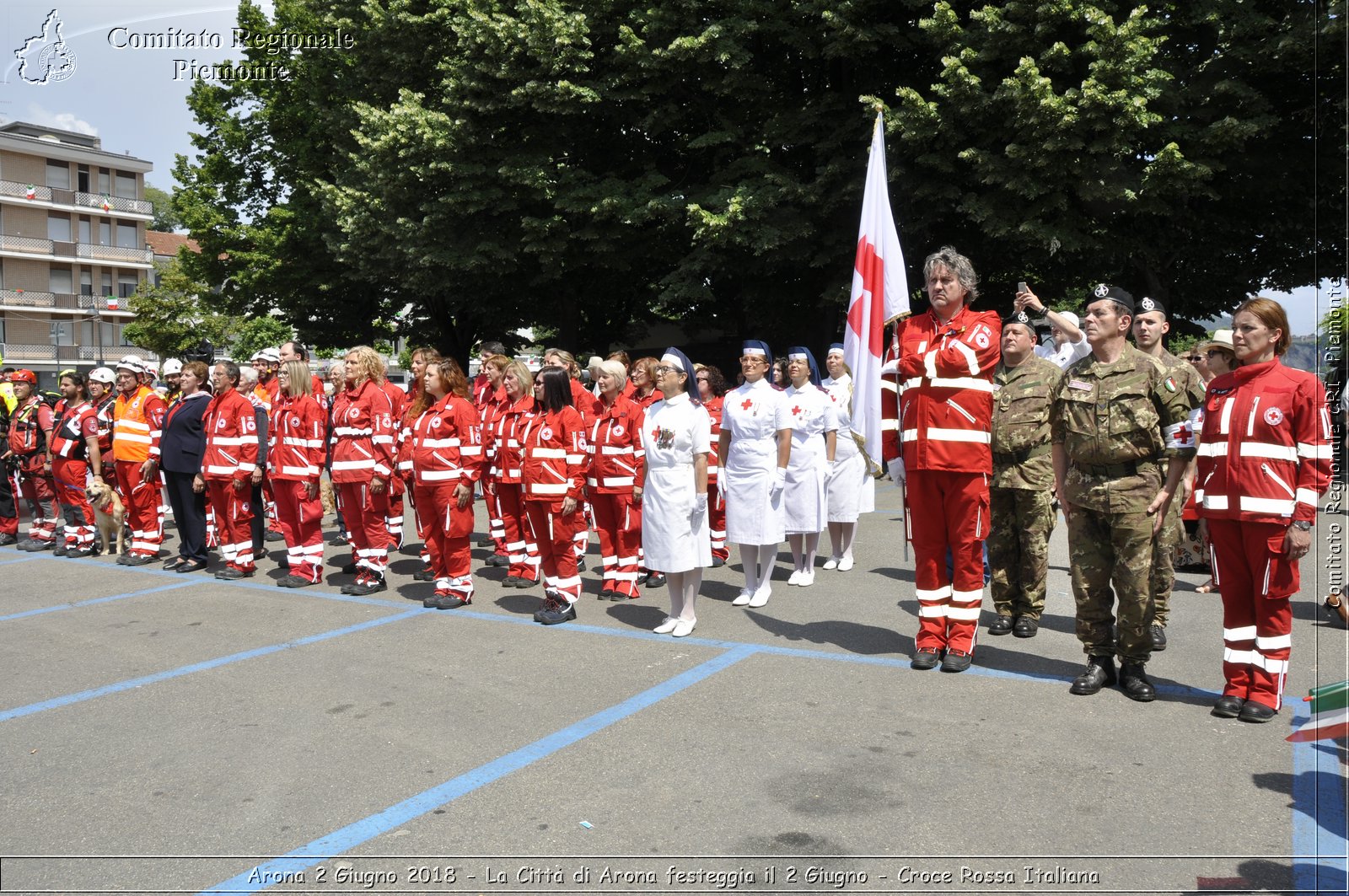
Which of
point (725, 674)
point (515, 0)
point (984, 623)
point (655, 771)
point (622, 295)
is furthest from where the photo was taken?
point (622, 295)

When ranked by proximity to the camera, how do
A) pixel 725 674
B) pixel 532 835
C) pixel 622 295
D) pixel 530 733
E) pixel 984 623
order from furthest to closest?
pixel 622 295 < pixel 984 623 < pixel 725 674 < pixel 530 733 < pixel 532 835

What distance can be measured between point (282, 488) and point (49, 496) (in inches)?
215

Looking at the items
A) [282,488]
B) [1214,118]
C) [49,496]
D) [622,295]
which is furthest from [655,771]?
[622,295]

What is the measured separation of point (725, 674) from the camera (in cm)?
618

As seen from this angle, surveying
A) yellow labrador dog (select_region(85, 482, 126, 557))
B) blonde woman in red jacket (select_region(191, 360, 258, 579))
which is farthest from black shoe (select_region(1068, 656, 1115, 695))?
yellow labrador dog (select_region(85, 482, 126, 557))

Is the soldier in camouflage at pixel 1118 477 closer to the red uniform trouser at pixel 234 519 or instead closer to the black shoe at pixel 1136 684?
the black shoe at pixel 1136 684

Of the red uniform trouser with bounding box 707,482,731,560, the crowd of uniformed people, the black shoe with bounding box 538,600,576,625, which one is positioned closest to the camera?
the crowd of uniformed people

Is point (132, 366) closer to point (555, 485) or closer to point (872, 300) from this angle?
point (555, 485)

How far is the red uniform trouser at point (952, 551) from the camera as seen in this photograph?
6176mm

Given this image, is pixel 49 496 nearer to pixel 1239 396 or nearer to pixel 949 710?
pixel 949 710

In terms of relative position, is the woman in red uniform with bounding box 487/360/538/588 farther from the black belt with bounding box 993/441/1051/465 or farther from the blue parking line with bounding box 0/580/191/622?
the black belt with bounding box 993/441/1051/465

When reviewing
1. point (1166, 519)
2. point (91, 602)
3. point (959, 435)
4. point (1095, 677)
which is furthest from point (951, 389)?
point (91, 602)

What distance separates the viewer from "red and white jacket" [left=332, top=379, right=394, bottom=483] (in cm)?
896

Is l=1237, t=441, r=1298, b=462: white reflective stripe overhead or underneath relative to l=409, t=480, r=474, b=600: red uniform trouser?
overhead
